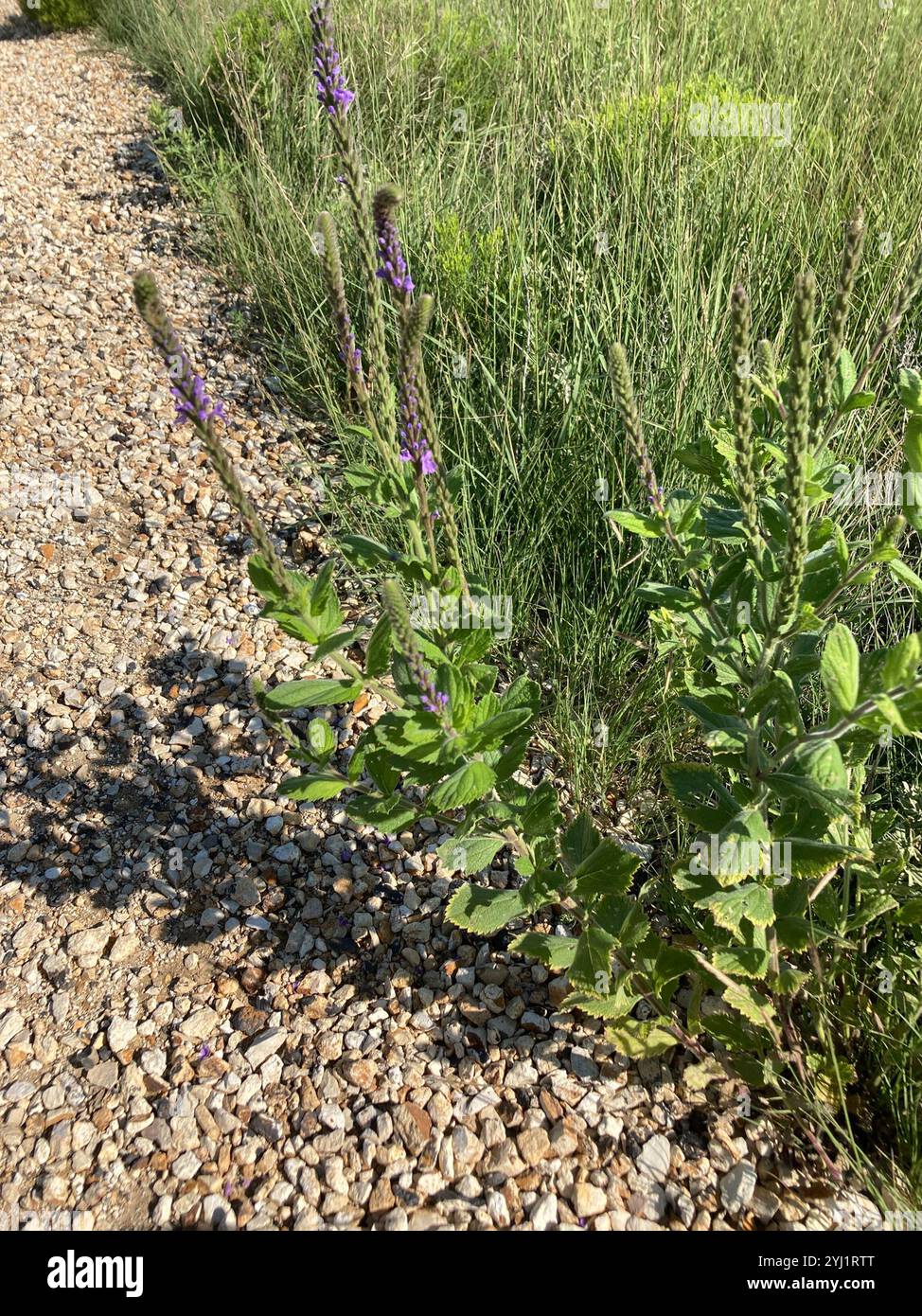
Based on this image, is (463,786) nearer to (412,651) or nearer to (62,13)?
(412,651)

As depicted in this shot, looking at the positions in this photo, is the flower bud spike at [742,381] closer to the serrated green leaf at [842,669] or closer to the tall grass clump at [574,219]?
the serrated green leaf at [842,669]

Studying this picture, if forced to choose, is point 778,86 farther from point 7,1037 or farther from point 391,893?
point 7,1037

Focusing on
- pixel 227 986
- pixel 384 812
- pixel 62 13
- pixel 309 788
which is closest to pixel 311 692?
pixel 309 788

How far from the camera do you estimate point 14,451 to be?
330 centimetres

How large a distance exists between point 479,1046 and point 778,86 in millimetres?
4300

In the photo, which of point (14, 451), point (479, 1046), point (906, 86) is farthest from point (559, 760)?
point (906, 86)

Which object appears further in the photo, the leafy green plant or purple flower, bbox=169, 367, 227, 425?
the leafy green plant

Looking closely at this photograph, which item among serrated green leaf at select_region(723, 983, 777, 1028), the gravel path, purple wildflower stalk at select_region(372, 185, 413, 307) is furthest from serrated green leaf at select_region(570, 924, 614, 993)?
purple wildflower stalk at select_region(372, 185, 413, 307)

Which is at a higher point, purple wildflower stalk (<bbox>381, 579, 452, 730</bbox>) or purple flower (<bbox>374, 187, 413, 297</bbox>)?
purple flower (<bbox>374, 187, 413, 297</bbox>)

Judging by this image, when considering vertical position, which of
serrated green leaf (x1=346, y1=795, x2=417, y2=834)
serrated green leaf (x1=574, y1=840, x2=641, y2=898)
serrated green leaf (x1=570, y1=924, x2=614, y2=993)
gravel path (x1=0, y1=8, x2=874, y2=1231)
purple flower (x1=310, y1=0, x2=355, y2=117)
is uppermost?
purple flower (x1=310, y1=0, x2=355, y2=117)

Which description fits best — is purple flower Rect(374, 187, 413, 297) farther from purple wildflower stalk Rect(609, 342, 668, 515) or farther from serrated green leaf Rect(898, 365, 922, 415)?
serrated green leaf Rect(898, 365, 922, 415)

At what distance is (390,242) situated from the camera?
1362mm

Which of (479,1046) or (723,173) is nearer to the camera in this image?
(479,1046)

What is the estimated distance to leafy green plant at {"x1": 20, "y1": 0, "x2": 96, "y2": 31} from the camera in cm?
700
